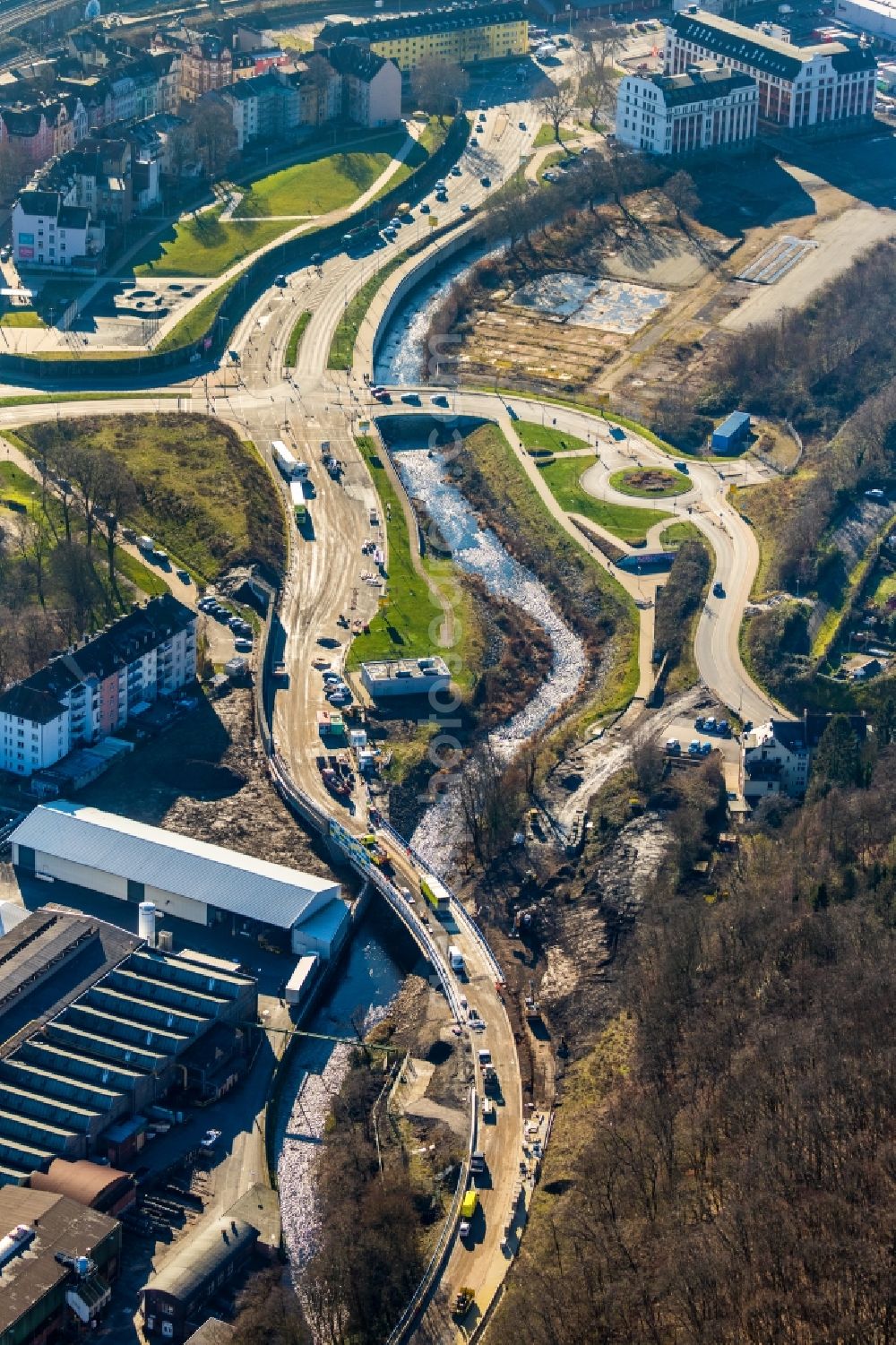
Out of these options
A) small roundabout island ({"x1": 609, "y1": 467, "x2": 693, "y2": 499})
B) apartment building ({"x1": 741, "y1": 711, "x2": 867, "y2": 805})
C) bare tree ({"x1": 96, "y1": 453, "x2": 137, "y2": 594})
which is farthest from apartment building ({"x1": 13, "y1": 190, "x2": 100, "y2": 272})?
apartment building ({"x1": 741, "y1": 711, "x2": 867, "y2": 805})

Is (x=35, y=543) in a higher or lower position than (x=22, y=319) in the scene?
higher

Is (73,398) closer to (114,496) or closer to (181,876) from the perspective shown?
(114,496)

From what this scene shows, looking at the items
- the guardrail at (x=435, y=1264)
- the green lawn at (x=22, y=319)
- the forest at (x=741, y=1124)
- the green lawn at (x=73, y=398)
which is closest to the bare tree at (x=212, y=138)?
the green lawn at (x=22, y=319)

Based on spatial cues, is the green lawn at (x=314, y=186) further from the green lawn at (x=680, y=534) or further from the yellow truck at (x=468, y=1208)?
the yellow truck at (x=468, y=1208)

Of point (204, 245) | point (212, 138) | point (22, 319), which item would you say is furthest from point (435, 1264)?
point (212, 138)

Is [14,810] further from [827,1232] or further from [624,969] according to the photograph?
[827,1232]

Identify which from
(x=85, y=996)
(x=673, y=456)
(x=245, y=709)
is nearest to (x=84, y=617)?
(x=245, y=709)
